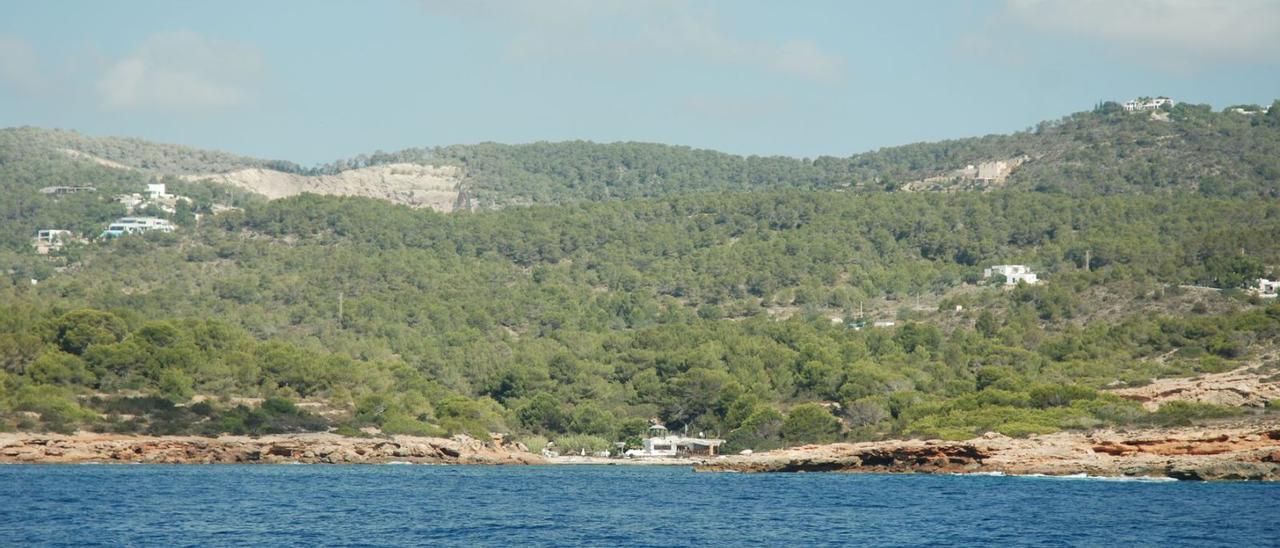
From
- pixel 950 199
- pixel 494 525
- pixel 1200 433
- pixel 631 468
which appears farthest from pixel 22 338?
pixel 950 199

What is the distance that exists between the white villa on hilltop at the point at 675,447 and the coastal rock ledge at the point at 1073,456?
9.55 metres

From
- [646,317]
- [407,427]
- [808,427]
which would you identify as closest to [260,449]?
[407,427]

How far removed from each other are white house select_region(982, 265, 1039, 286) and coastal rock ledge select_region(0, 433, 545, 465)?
163ft

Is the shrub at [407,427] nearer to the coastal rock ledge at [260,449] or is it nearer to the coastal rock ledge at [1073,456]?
the coastal rock ledge at [260,449]

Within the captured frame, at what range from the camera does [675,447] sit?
89625mm

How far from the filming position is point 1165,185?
511 ft

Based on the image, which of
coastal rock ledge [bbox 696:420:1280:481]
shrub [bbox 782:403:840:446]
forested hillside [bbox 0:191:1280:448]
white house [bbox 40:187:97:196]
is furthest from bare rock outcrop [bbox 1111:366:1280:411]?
white house [bbox 40:187:97:196]

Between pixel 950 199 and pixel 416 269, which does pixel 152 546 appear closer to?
pixel 416 269

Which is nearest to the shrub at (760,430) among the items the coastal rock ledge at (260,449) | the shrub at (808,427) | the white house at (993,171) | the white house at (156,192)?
the shrub at (808,427)

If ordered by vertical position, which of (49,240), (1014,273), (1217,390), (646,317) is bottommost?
(1217,390)

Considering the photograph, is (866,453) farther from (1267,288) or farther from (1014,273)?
(1014,273)

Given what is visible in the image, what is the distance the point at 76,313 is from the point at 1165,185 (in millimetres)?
105411

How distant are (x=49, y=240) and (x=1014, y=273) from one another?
85.7 metres

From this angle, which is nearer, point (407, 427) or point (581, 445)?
point (407, 427)
